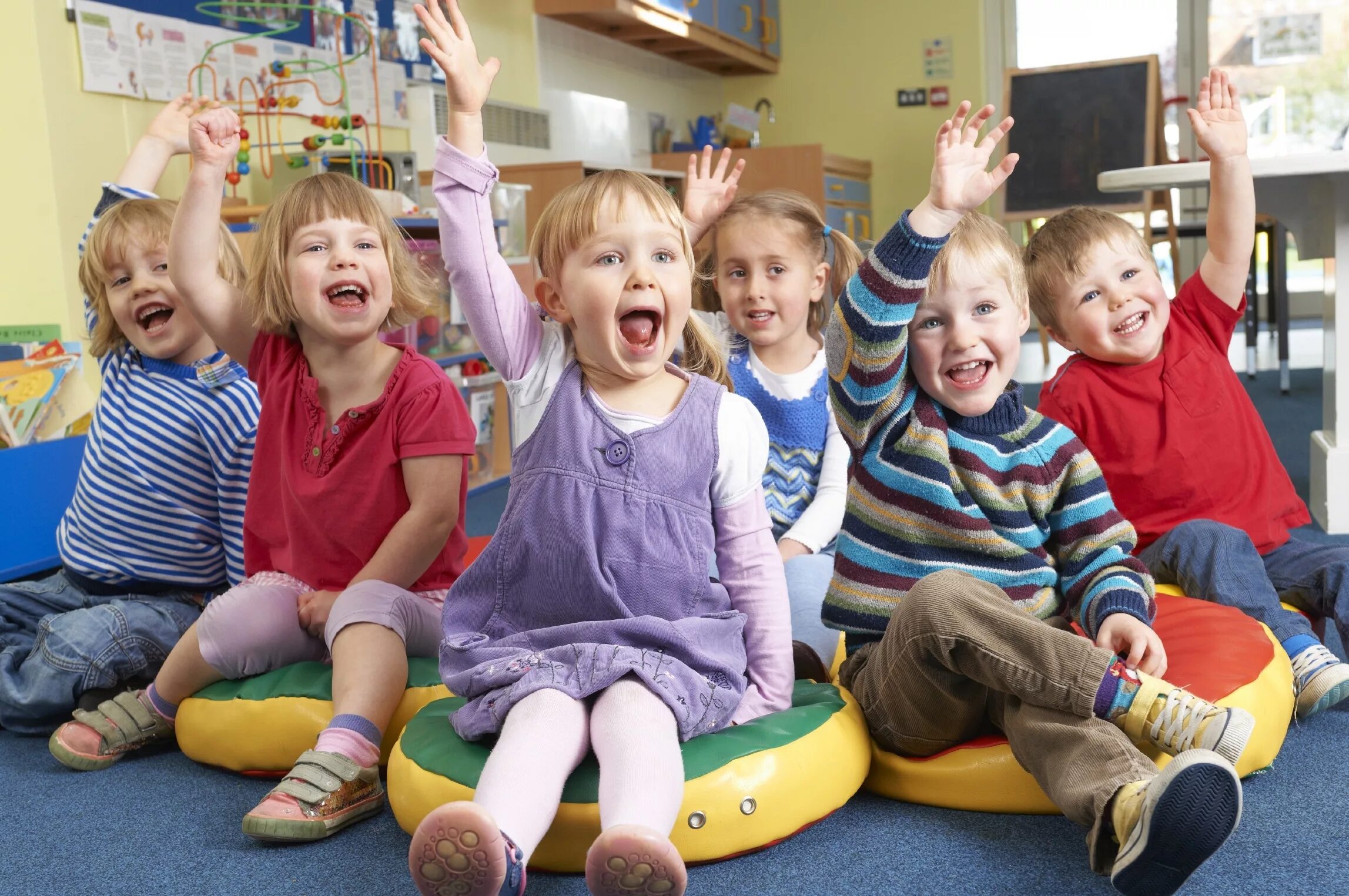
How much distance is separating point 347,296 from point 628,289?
0.53 m

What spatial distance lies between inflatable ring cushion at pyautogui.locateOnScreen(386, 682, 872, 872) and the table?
4.60 feet

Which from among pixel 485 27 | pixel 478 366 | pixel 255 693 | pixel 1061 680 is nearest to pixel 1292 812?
pixel 1061 680

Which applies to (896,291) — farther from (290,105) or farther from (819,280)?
(290,105)

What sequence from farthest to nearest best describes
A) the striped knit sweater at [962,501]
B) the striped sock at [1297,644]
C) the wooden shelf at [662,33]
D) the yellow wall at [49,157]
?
the wooden shelf at [662,33] < the yellow wall at [49,157] < the striped sock at [1297,644] < the striped knit sweater at [962,501]

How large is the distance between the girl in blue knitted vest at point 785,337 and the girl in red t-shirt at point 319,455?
1.56 ft

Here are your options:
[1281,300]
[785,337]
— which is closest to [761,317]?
[785,337]

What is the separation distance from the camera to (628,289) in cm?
122

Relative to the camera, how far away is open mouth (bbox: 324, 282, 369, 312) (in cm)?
156

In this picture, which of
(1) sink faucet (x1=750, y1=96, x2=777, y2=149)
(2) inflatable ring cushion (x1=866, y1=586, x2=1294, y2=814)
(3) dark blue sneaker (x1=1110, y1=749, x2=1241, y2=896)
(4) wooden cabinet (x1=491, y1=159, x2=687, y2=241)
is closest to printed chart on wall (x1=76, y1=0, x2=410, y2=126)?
(4) wooden cabinet (x1=491, y1=159, x2=687, y2=241)

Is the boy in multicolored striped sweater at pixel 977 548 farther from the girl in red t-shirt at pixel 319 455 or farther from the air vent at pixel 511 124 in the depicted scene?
the air vent at pixel 511 124

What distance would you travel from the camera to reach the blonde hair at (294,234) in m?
1.58

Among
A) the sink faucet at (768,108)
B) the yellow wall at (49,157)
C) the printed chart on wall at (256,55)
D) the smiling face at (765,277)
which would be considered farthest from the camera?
the sink faucet at (768,108)

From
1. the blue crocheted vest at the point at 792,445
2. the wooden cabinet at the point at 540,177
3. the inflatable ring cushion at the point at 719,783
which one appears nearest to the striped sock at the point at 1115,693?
the inflatable ring cushion at the point at 719,783

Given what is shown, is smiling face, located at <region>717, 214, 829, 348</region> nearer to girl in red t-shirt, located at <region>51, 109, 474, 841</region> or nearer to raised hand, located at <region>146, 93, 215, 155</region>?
girl in red t-shirt, located at <region>51, 109, 474, 841</region>
